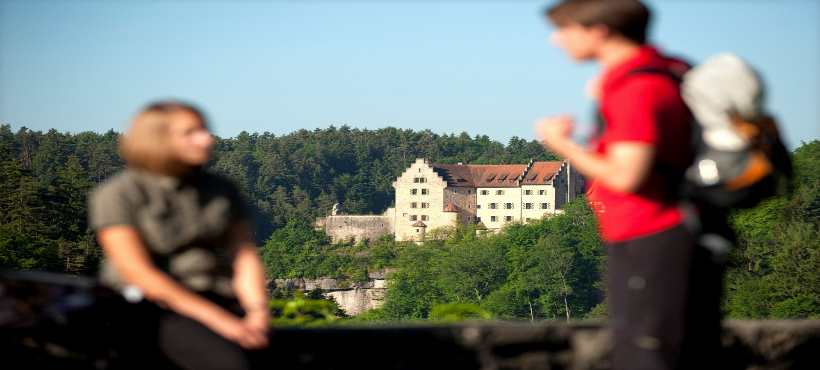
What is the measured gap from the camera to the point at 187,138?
3145 mm

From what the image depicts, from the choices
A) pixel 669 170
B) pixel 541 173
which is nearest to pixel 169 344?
pixel 669 170

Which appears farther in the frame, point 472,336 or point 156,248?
point 472,336

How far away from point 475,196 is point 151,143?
10957 centimetres

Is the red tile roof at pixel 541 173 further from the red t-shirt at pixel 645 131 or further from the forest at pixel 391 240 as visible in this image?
Answer: the red t-shirt at pixel 645 131

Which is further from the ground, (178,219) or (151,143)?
(151,143)

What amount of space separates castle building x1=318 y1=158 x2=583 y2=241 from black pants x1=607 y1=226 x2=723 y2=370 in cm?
10684

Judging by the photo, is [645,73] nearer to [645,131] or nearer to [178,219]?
[645,131]

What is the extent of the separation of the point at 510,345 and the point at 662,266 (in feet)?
2.53

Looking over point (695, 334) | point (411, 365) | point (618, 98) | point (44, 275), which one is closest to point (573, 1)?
point (618, 98)

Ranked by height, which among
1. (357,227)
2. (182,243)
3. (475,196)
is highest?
(475,196)

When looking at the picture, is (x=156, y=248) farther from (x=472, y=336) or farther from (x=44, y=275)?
(x=472, y=336)

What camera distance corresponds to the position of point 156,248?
123 inches

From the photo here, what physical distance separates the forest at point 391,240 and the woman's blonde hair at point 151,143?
1152 mm

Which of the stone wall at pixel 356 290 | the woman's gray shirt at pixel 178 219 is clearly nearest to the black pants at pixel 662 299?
the woman's gray shirt at pixel 178 219
